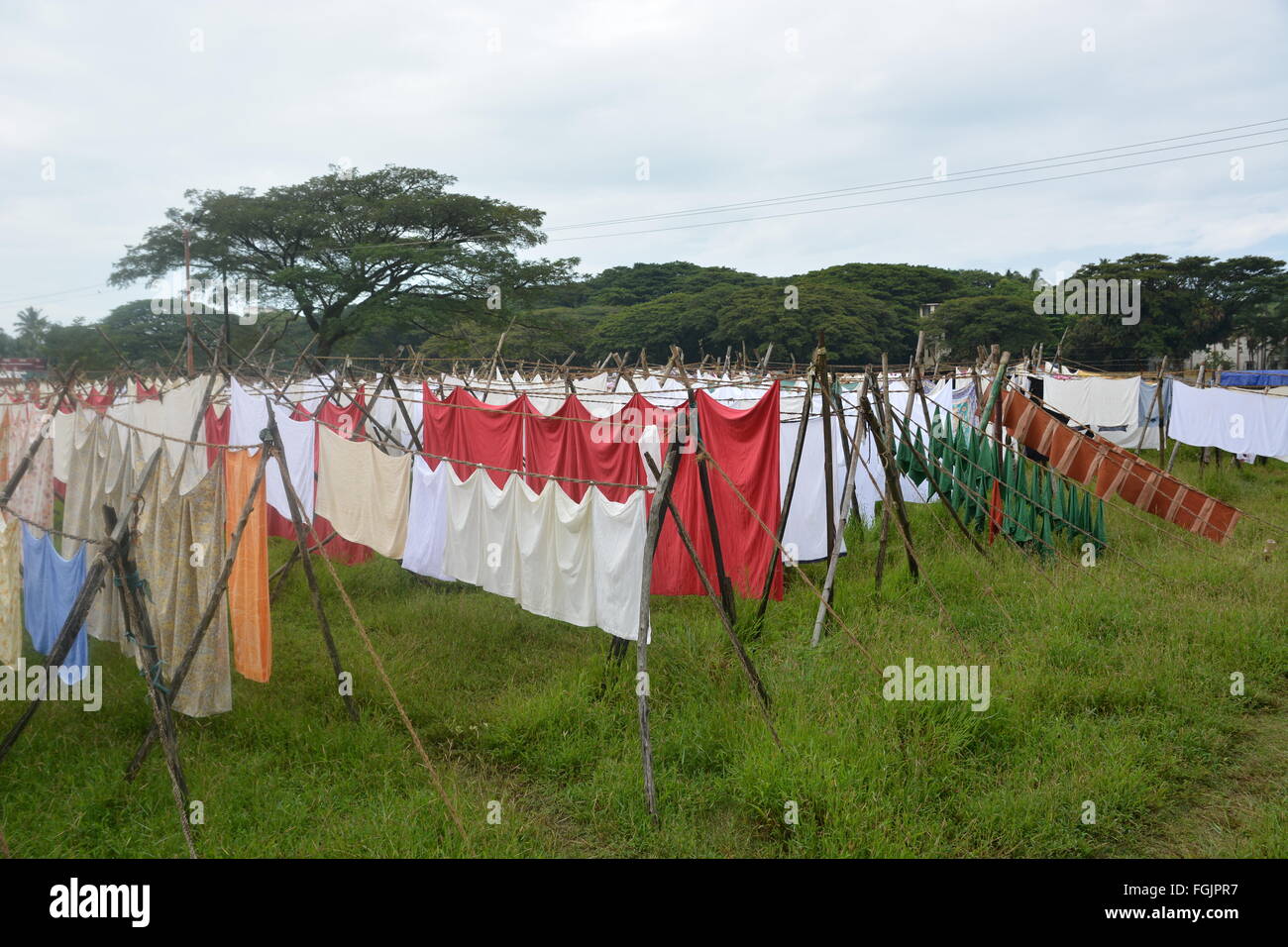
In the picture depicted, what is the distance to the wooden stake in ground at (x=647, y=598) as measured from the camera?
4184mm

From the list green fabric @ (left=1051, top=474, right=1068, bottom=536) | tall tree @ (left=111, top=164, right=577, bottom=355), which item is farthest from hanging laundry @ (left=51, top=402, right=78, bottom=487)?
tall tree @ (left=111, top=164, right=577, bottom=355)

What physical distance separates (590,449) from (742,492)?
4.89 feet

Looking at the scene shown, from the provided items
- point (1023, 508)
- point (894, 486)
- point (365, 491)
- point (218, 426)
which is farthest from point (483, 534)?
point (218, 426)

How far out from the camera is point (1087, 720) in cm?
473

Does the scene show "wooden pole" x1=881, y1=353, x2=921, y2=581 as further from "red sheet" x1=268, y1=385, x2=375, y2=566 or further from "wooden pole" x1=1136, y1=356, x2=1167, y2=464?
"wooden pole" x1=1136, y1=356, x2=1167, y2=464

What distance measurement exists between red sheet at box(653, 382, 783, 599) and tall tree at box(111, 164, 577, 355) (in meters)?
23.3

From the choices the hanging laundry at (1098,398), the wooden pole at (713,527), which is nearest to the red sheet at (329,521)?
the wooden pole at (713,527)

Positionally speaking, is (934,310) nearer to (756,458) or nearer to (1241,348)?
(1241,348)

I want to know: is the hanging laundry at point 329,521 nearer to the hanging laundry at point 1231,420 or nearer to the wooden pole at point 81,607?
the wooden pole at point 81,607

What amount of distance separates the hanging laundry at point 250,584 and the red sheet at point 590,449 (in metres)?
2.32

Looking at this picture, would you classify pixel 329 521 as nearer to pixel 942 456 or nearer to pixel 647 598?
pixel 647 598

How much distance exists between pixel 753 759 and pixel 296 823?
2296mm

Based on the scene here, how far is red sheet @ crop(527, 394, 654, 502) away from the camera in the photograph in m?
6.75
